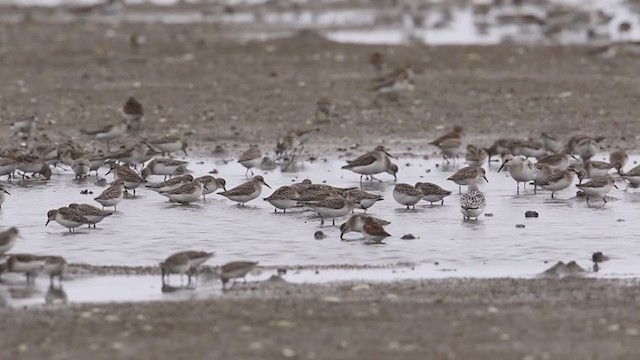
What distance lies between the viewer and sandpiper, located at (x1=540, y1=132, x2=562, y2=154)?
21531mm

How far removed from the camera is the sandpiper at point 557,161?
64.1ft

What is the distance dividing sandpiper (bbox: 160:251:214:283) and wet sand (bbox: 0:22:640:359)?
784 mm

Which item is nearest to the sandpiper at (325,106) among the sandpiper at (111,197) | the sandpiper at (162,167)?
the sandpiper at (162,167)

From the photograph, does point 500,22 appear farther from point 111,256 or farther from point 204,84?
point 111,256

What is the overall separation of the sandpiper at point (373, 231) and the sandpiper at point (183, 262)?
8.25 feet

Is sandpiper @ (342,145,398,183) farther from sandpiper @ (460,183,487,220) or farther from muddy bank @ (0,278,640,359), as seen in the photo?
muddy bank @ (0,278,640,359)

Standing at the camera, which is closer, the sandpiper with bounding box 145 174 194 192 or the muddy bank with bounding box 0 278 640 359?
the muddy bank with bounding box 0 278 640 359

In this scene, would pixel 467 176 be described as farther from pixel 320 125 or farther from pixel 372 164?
pixel 320 125

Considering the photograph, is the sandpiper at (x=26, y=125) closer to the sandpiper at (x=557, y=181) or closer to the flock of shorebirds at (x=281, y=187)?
the flock of shorebirds at (x=281, y=187)

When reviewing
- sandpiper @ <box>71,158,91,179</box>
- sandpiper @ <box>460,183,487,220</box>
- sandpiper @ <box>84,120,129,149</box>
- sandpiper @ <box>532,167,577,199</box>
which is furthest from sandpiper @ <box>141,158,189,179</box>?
sandpiper @ <box>532,167,577,199</box>

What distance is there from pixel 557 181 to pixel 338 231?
146 inches

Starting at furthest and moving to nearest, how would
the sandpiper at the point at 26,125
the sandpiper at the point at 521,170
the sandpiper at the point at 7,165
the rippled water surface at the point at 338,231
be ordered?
1. the sandpiper at the point at 26,125
2. the sandpiper at the point at 7,165
3. the sandpiper at the point at 521,170
4. the rippled water surface at the point at 338,231

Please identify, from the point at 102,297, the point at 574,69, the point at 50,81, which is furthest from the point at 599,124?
the point at 102,297

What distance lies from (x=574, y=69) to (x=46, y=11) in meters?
20.0
